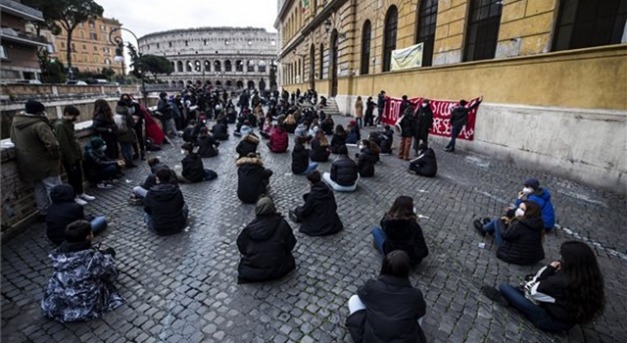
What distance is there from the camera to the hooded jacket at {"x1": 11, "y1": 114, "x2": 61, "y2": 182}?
5211mm

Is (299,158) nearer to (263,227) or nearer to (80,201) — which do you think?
(263,227)

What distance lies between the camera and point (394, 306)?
2588 mm

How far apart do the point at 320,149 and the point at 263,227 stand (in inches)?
250

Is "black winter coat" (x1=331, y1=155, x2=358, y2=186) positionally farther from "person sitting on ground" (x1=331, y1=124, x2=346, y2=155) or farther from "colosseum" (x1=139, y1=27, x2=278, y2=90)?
"colosseum" (x1=139, y1=27, x2=278, y2=90)

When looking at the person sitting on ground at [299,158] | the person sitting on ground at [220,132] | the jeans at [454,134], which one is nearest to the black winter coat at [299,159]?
the person sitting on ground at [299,158]

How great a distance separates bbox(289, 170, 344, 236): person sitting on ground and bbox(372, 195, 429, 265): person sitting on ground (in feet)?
4.02

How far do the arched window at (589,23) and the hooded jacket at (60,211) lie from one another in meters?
11.8

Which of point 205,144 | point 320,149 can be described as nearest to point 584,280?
point 320,149

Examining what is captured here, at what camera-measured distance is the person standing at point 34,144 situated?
5207 mm

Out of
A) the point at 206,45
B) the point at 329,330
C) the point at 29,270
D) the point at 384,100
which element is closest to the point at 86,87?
the point at 384,100

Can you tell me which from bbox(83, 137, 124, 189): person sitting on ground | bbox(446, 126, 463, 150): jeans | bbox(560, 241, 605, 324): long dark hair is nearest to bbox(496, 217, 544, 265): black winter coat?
bbox(560, 241, 605, 324): long dark hair

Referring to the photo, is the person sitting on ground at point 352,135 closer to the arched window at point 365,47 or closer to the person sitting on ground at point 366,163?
the person sitting on ground at point 366,163

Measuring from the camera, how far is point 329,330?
127 inches

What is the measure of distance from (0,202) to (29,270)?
1.37 m
